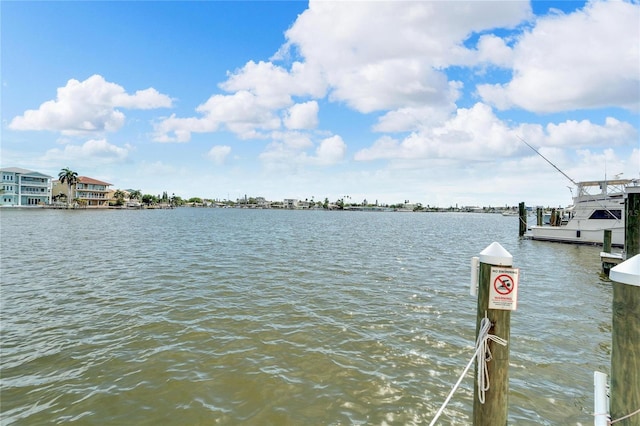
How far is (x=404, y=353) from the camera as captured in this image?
788 centimetres

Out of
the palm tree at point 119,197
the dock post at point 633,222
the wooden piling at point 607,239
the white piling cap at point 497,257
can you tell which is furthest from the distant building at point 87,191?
the white piling cap at point 497,257

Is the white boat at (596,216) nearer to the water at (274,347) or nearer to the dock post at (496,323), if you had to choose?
the water at (274,347)

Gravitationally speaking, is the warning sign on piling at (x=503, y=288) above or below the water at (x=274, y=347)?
above

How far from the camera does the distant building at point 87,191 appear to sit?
388 feet

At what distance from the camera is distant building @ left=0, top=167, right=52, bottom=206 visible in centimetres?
10438

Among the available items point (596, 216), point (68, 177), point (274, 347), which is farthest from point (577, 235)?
point (68, 177)

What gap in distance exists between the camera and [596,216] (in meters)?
31.4

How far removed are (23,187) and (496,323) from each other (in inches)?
5794

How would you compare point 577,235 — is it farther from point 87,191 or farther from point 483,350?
point 87,191

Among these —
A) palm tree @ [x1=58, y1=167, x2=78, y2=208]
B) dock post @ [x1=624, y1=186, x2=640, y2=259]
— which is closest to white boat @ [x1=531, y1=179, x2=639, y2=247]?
dock post @ [x1=624, y1=186, x2=640, y2=259]

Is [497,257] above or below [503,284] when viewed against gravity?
above

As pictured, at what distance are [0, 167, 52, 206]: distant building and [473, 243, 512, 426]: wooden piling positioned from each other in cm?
13623

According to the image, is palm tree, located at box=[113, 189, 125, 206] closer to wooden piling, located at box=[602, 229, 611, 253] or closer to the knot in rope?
wooden piling, located at box=[602, 229, 611, 253]

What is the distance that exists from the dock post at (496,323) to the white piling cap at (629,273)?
35.9 inches
